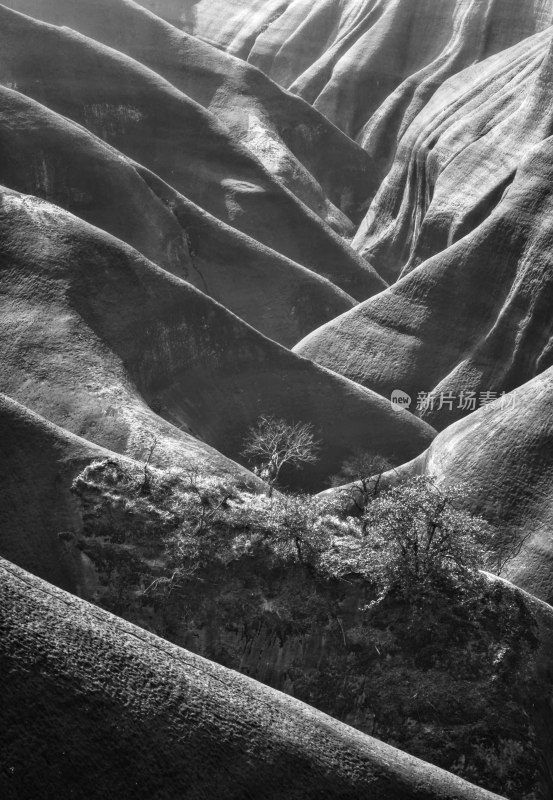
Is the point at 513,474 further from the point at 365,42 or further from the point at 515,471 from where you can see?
the point at 365,42

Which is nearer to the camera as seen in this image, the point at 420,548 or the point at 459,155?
the point at 420,548

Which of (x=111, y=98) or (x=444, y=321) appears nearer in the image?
(x=444, y=321)

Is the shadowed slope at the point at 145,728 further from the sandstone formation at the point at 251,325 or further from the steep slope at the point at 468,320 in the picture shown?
the steep slope at the point at 468,320

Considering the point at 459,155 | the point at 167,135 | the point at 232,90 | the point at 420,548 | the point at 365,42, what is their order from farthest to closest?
the point at 365,42
the point at 232,90
the point at 167,135
the point at 459,155
the point at 420,548

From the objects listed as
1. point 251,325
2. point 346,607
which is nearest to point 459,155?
point 251,325

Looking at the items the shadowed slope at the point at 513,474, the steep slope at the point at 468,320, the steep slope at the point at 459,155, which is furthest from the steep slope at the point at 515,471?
the steep slope at the point at 459,155

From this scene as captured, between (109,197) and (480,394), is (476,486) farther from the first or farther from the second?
(109,197)

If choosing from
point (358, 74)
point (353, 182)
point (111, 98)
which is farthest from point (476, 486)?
point (358, 74)
